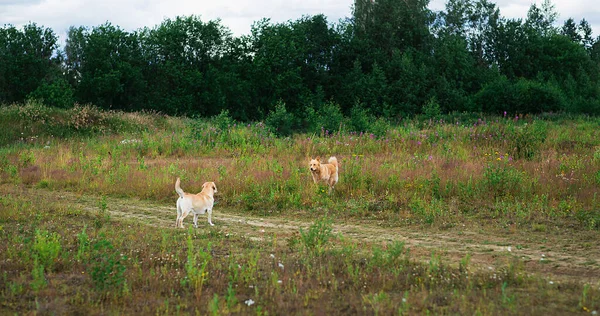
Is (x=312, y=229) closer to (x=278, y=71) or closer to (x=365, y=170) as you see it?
(x=365, y=170)

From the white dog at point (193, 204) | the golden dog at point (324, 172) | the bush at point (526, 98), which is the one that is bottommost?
the white dog at point (193, 204)

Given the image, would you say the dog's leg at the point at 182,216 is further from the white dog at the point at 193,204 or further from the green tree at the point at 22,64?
the green tree at the point at 22,64

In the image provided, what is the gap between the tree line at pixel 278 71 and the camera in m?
51.9

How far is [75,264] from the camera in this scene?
851cm

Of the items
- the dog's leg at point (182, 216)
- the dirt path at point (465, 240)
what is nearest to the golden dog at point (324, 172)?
the dirt path at point (465, 240)

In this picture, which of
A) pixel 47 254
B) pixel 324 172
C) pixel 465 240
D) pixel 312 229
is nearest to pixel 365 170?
pixel 324 172

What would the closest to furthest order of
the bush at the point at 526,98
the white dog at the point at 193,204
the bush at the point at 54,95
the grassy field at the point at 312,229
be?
the grassy field at the point at 312,229 → the white dog at the point at 193,204 → the bush at the point at 54,95 → the bush at the point at 526,98

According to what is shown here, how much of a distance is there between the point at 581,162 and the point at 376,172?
Result: 17.5 feet

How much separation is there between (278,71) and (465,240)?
47.2 metres

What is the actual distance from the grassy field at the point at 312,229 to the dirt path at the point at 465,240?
4cm

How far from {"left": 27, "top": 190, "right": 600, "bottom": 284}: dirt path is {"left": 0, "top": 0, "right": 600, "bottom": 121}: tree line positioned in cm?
3831

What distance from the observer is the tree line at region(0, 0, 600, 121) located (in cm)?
5188

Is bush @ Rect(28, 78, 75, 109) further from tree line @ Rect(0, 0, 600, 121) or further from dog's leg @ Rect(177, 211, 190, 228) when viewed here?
dog's leg @ Rect(177, 211, 190, 228)

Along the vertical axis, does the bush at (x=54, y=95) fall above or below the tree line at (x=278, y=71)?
below
